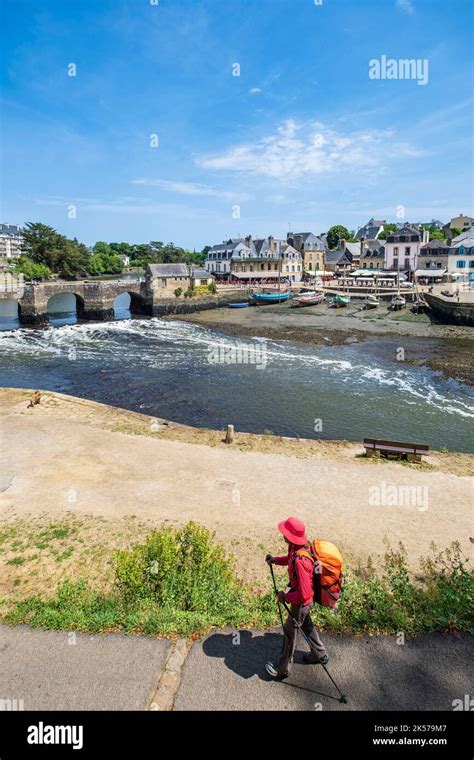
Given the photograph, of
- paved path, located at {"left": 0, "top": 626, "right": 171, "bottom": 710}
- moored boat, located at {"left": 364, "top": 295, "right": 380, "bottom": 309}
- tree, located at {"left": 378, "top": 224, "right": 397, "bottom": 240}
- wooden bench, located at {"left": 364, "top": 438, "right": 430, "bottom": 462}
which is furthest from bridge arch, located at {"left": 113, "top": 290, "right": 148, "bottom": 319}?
tree, located at {"left": 378, "top": 224, "right": 397, "bottom": 240}

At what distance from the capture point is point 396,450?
1769 centimetres

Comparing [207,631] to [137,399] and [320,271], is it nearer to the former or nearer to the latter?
[137,399]

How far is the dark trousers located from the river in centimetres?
1573

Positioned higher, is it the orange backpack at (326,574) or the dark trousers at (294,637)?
the orange backpack at (326,574)

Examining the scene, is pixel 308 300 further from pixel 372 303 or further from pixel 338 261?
pixel 338 261

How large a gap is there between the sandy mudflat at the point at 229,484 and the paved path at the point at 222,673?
10.3 feet

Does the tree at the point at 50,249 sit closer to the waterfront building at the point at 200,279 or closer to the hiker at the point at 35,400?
the waterfront building at the point at 200,279

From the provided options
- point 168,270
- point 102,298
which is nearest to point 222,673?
point 102,298

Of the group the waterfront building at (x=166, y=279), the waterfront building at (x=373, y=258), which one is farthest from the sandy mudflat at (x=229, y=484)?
the waterfront building at (x=373, y=258)

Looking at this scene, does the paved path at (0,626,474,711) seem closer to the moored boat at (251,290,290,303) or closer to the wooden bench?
the wooden bench

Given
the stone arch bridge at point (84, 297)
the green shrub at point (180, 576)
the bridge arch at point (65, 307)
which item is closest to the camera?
the green shrub at point (180, 576)

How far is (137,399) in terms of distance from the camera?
2833cm

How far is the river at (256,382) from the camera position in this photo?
23766 millimetres
